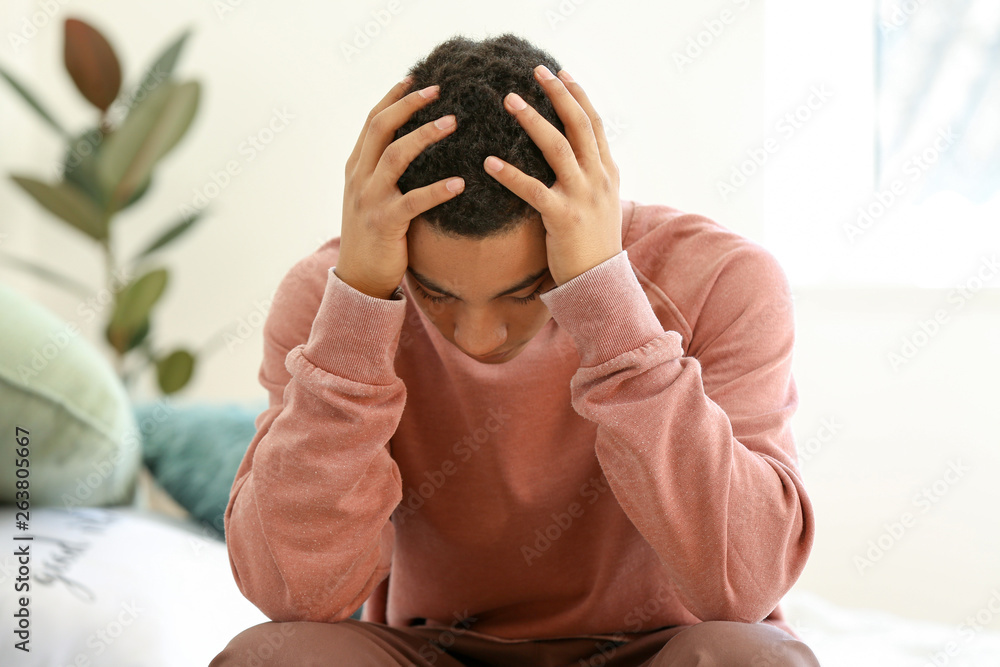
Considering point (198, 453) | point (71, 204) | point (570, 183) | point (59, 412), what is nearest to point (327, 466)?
point (570, 183)

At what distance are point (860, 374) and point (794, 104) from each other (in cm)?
69

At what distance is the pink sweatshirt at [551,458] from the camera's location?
2.47 ft

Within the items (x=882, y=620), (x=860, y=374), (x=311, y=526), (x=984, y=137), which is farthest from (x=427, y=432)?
(x=984, y=137)

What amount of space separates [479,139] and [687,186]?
61.6 inches

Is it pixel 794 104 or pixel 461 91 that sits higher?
pixel 461 91

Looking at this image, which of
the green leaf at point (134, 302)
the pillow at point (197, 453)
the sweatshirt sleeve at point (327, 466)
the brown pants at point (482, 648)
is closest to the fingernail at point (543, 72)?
the sweatshirt sleeve at point (327, 466)

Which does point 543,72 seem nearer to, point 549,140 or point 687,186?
point 549,140

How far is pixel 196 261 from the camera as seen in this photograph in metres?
2.36

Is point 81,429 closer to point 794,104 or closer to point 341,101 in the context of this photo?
point 341,101

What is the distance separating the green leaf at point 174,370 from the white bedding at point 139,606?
871 millimetres

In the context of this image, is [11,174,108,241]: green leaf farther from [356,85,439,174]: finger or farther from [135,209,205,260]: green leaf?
[356,85,439,174]: finger

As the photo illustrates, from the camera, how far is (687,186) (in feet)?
7.13

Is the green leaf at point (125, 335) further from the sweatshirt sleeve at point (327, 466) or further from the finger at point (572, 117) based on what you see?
the finger at point (572, 117)

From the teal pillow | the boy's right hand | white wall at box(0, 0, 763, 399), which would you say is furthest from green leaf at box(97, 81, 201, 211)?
the boy's right hand
